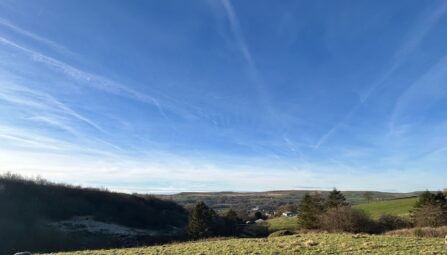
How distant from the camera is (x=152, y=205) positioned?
10831cm

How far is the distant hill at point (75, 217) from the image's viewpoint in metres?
52.0

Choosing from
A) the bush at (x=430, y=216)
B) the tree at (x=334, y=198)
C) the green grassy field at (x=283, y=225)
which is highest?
the tree at (x=334, y=198)

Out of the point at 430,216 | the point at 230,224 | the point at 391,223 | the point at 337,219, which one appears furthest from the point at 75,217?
the point at 430,216

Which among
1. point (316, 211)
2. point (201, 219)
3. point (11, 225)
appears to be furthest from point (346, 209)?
point (11, 225)

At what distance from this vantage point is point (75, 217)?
266 ft

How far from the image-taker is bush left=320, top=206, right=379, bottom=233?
2090 inches

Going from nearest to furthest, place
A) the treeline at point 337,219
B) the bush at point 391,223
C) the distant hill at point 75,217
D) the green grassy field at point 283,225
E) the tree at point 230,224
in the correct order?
the distant hill at point 75,217 → the treeline at point 337,219 → the bush at point 391,223 → the tree at point 230,224 → the green grassy field at point 283,225

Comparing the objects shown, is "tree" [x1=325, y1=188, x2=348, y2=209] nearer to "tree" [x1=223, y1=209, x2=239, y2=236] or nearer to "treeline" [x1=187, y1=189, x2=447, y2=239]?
"treeline" [x1=187, y1=189, x2=447, y2=239]

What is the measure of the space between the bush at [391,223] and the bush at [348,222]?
1933 mm

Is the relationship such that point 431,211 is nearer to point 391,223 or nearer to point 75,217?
point 391,223

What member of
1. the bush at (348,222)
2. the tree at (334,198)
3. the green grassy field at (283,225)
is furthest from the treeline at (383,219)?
the green grassy field at (283,225)

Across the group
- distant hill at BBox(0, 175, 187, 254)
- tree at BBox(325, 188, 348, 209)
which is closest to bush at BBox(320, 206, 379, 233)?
tree at BBox(325, 188, 348, 209)

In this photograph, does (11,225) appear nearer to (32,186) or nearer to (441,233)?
(32,186)

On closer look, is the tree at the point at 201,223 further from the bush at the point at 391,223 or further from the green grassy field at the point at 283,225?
the bush at the point at 391,223
